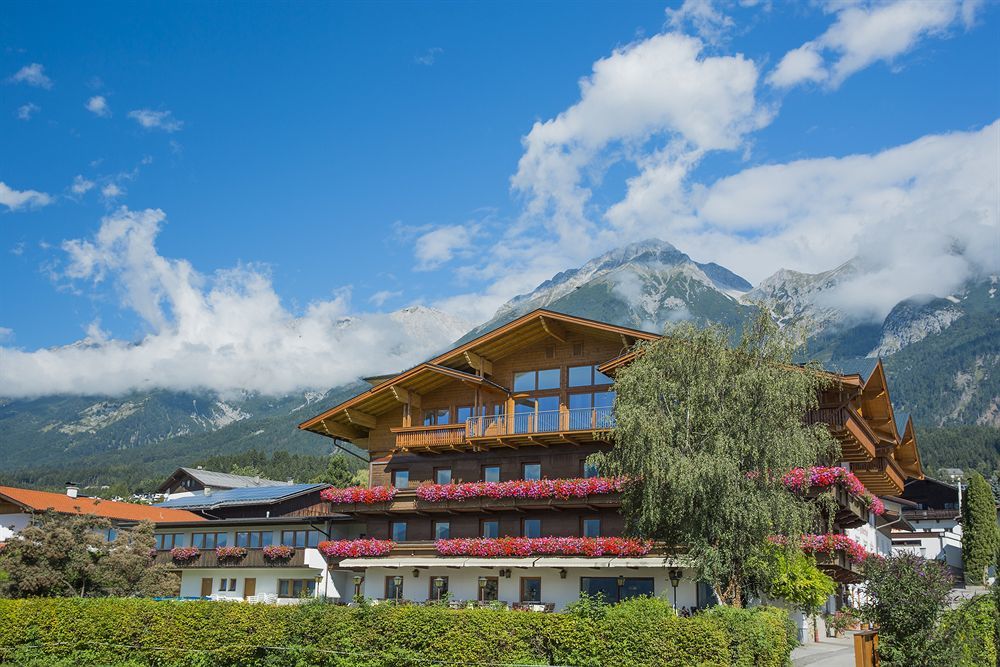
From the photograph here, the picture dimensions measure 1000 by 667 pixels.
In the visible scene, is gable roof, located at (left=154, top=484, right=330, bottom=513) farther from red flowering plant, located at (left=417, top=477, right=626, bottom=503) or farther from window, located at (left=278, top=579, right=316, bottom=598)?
red flowering plant, located at (left=417, top=477, right=626, bottom=503)

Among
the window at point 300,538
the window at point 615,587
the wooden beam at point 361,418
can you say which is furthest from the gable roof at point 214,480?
the window at point 615,587

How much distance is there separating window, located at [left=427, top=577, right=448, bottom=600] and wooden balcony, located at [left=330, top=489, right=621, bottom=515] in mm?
2910

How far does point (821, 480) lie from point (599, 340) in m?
11.6

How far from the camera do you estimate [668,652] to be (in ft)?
64.2

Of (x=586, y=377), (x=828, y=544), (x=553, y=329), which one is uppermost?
(x=553, y=329)

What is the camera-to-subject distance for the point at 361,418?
44281 millimetres

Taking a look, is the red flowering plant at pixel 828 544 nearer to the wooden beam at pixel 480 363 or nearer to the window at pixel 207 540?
the wooden beam at pixel 480 363

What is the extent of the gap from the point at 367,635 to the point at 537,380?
19.5 m

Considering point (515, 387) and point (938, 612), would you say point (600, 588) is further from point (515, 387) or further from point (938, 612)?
point (938, 612)

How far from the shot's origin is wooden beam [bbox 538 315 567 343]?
39.8 metres

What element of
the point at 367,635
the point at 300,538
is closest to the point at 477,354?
the point at 300,538

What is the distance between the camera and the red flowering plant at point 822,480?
29234mm

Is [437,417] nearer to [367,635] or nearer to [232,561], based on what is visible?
[232,561]

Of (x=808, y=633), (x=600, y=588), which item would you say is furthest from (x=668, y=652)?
(x=808, y=633)
